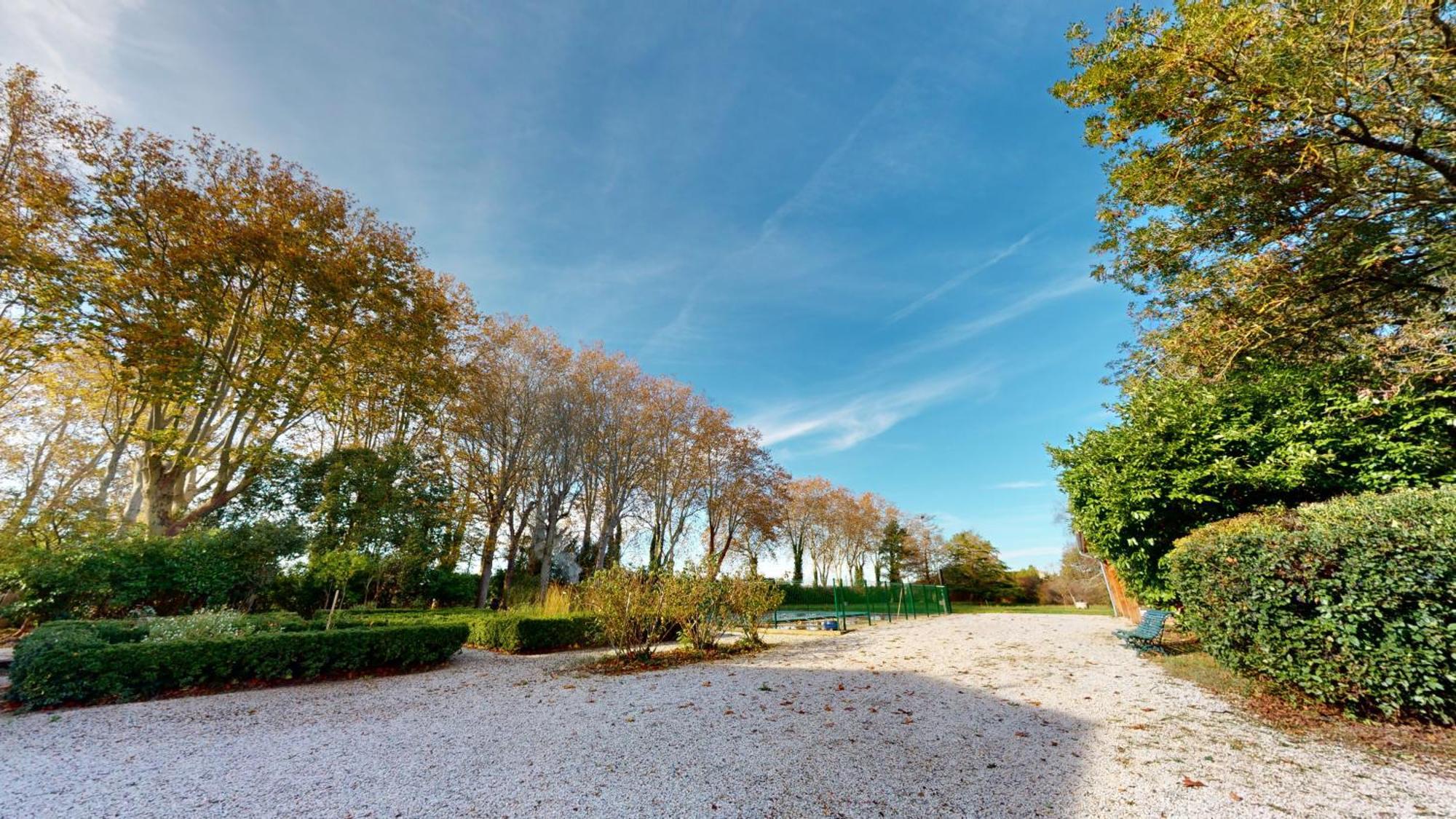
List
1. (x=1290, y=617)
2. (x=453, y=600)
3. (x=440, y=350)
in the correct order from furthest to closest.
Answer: (x=453, y=600) < (x=440, y=350) < (x=1290, y=617)

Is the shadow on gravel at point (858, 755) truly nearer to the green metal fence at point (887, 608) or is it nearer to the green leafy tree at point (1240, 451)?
the green leafy tree at point (1240, 451)

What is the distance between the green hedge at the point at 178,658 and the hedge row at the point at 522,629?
1.66 m

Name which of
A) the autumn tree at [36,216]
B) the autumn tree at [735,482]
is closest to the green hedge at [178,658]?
the autumn tree at [36,216]

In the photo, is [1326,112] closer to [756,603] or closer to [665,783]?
[665,783]

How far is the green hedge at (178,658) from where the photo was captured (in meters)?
5.80

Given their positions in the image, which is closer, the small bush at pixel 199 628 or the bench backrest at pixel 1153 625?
the small bush at pixel 199 628

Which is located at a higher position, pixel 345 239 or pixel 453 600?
pixel 345 239

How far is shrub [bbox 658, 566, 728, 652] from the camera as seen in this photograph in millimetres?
8875

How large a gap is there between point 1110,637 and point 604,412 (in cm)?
1609

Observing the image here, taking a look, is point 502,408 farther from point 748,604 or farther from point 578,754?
point 578,754

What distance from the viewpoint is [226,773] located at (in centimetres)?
392

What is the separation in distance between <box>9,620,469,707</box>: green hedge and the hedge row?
166 centimetres

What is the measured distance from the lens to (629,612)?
8508 mm

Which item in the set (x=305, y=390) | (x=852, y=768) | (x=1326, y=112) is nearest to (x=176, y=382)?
(x=305, y=390)
